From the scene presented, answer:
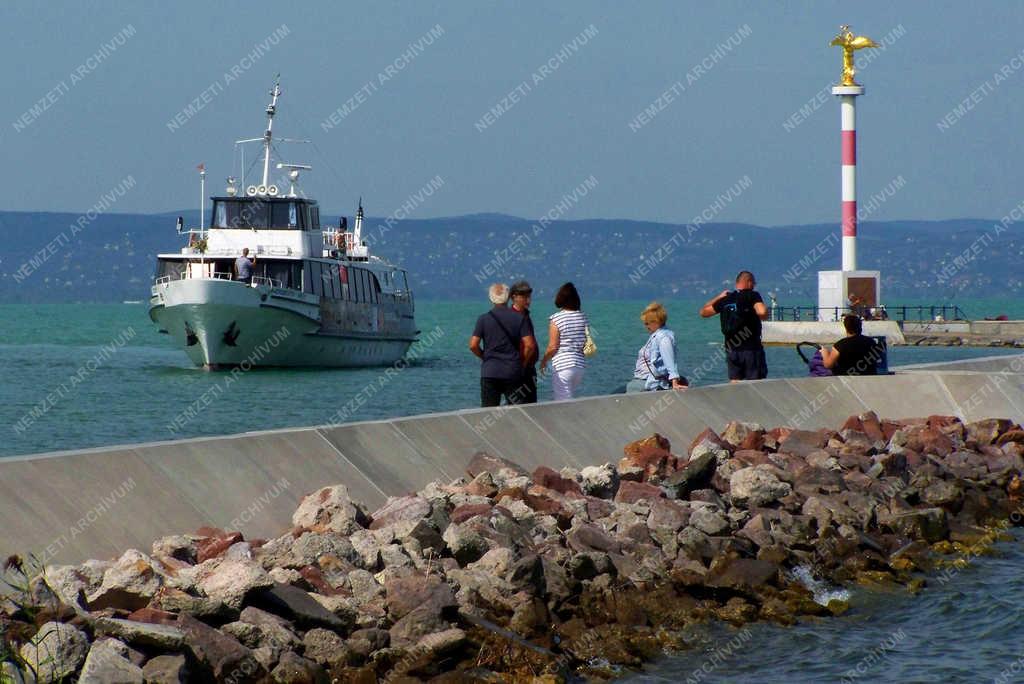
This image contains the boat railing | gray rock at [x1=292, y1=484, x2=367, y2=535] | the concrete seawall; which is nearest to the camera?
the concrete seawall

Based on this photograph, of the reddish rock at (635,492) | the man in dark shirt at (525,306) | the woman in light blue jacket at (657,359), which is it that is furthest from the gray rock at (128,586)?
the woman in light blue jacket at (657,359)

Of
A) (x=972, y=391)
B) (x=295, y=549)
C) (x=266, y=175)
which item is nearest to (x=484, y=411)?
(x=295, y=549)

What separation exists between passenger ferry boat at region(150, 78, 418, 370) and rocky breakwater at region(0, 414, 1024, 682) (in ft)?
107

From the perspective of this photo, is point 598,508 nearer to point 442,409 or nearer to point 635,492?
point 635,492

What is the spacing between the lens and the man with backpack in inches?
579

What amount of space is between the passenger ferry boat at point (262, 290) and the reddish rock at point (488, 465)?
112 ft

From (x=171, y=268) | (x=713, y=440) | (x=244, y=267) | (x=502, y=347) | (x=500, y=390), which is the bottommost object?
(x=713, y=440)

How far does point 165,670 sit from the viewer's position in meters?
6.52

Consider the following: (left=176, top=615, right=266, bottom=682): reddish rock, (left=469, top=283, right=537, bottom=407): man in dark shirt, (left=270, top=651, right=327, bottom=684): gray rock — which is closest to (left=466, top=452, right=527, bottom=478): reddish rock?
(left=469, top=283, right=537, bottom=407): man in dark shirt

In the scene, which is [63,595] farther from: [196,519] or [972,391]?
[972,391]

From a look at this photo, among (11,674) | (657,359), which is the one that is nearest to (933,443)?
(657,359)

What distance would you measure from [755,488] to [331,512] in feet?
13.0

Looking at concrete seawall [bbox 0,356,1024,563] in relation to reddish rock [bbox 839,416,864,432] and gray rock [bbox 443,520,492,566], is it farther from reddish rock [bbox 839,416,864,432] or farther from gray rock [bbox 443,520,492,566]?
gray rock [bbox 443,520,492,566]

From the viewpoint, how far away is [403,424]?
11281 mm
